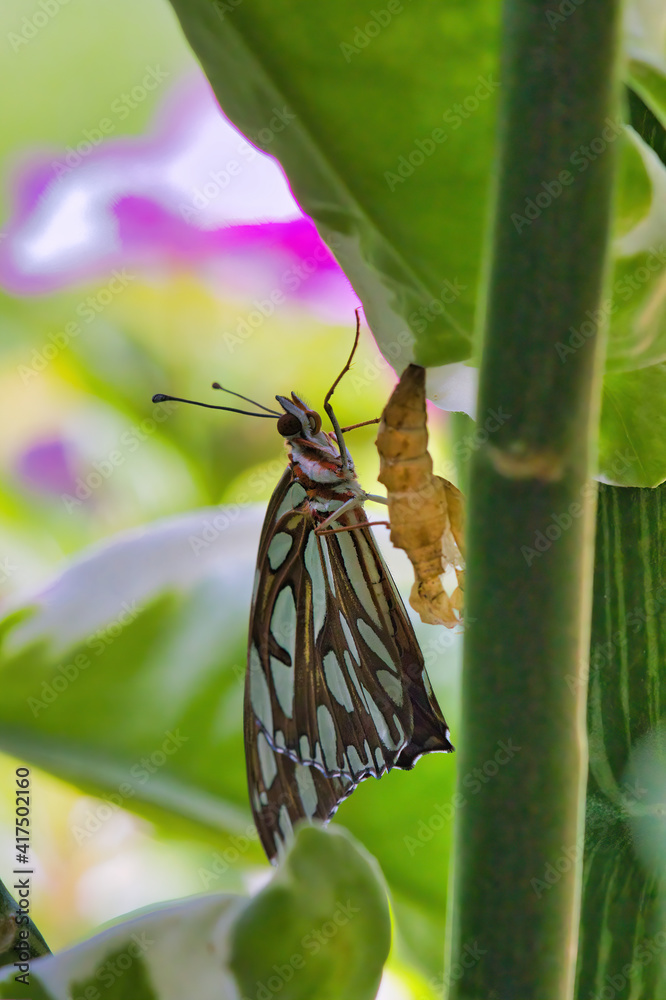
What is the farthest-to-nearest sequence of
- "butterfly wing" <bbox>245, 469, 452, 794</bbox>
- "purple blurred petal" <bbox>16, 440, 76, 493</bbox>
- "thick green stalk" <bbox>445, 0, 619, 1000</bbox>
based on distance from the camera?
"purple blurred petal" <bbox>16, 440, 76, 493</bbox>
"butterfly wing" <bbox>245, 469, 452, 794</bbox>
"thick green stalk" <bbox>445, 0, 619, 1000</bbox>

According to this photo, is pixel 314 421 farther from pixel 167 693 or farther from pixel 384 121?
pixel 384 121

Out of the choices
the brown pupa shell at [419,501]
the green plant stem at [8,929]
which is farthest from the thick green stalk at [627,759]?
the green plant stem at [8,929]

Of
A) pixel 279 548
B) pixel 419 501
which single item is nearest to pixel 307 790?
pixel 279 548

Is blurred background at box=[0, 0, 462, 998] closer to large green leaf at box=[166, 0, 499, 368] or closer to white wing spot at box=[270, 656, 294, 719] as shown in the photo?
white wing spot at box=[270, 656, 294, 719]

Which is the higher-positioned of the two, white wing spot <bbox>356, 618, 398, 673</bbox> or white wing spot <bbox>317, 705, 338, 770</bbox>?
white wing spot <bbox>356, 618, 398, 673</bbox>

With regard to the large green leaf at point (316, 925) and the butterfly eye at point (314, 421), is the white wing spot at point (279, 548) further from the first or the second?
the large green leaf at point (316, 925)

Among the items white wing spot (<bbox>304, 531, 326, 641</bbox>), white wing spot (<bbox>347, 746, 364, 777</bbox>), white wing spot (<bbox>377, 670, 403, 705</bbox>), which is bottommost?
white wing spot (<bbox>347, 746, 364, 777</bbox>)

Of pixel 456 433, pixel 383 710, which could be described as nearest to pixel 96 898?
pixel 383 710

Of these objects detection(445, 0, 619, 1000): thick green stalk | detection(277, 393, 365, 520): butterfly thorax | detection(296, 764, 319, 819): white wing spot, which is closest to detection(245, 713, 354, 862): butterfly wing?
detection(296, 764, 319, 819): white wing spot
